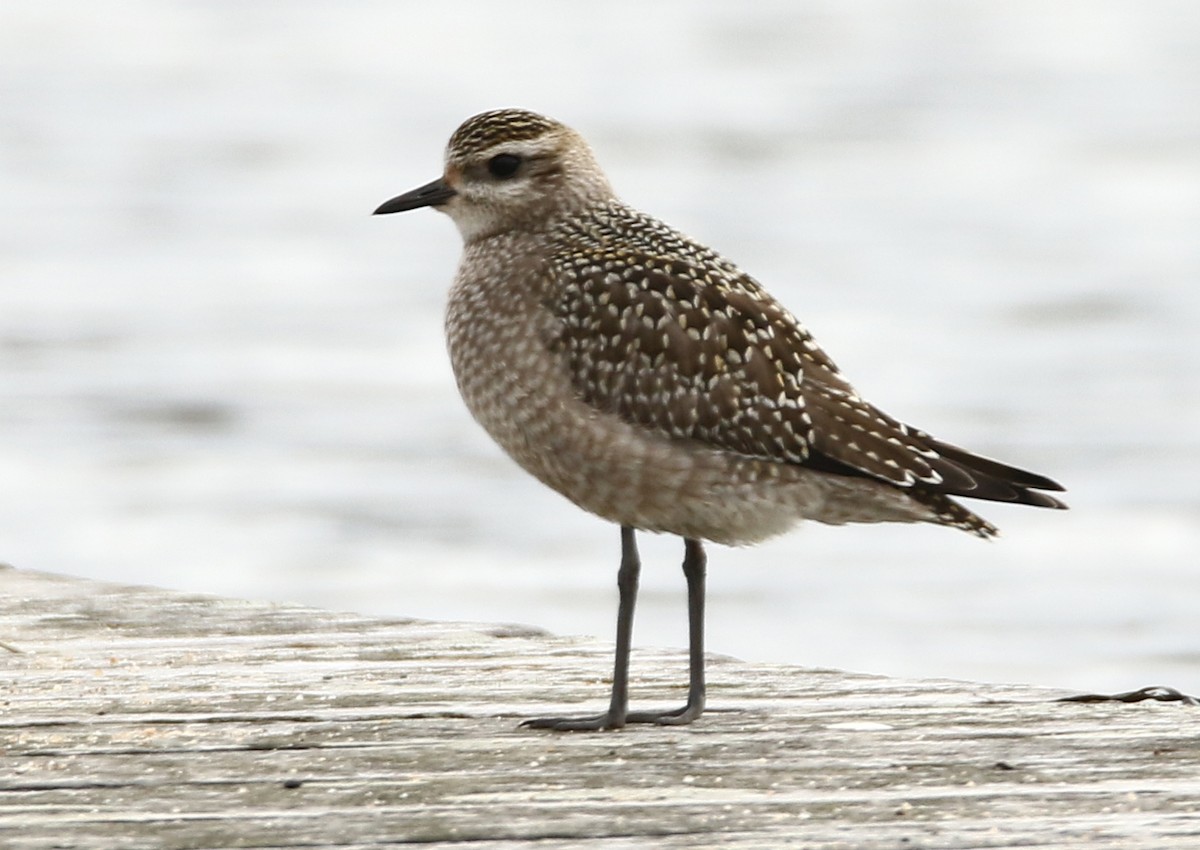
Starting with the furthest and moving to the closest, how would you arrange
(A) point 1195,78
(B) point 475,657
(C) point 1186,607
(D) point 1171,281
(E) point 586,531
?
(A) point 1195,78 → (D) point 1171,281 → (E) point 586,531 → (C) point 1186,607 → (B) point 475,657

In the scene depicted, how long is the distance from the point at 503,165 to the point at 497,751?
6.57ft

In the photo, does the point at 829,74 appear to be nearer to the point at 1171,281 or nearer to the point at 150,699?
the point at 1171,281

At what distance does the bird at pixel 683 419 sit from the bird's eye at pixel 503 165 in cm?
39

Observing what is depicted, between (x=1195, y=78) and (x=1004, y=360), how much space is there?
13.6 m

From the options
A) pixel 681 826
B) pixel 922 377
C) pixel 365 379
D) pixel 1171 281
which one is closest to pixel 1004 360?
pixel 922 377

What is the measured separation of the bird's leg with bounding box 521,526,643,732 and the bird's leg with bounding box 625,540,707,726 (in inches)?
0.7

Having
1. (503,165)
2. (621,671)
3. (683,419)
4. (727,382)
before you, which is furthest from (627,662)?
(503,165)

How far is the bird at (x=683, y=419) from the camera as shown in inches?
258

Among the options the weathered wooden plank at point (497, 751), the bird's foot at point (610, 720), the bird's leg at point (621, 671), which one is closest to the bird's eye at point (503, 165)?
→ the bird's leg at point (621, 671)

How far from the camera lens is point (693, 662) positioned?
648 cm

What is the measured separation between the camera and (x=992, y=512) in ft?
47.8

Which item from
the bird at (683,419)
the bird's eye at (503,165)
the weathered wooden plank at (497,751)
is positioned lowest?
the weathered wooden plank at (497,751)

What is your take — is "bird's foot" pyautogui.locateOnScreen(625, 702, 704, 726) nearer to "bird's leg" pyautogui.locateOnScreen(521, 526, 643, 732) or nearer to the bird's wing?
"bird's leg" pyautogui.locateOnScreen(521, 526, 643, 732)

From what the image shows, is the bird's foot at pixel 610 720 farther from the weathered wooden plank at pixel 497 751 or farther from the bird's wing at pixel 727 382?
the bird's wing at pixel 727 382
